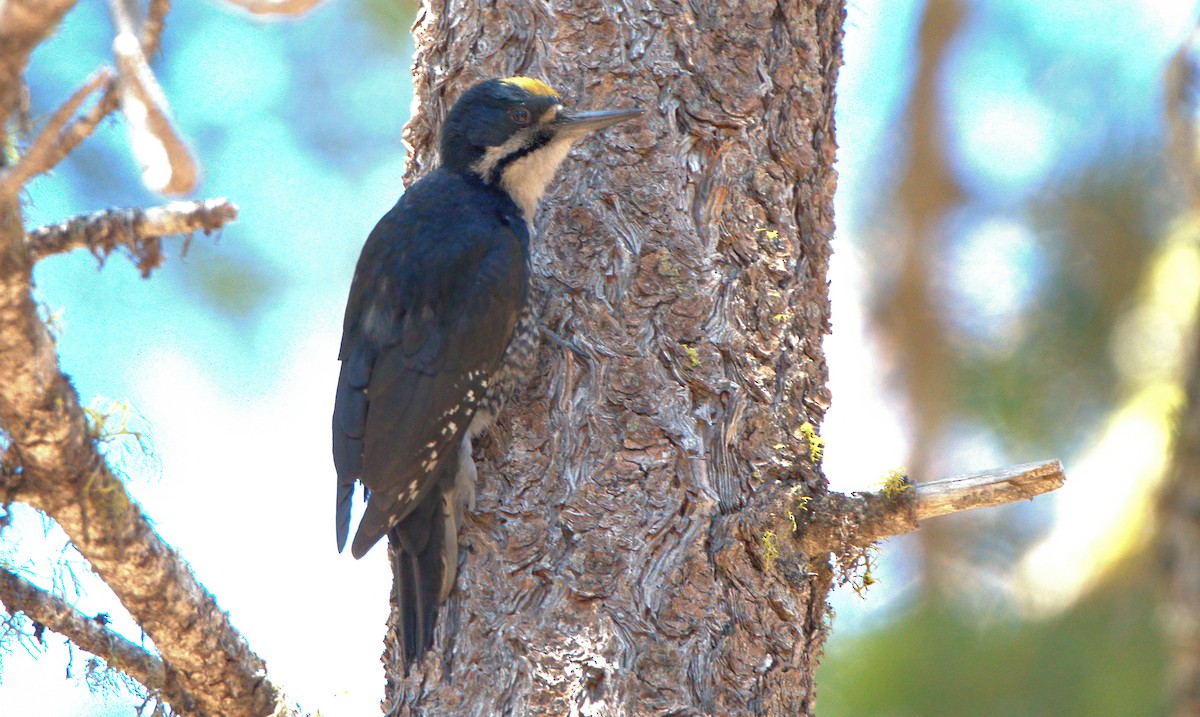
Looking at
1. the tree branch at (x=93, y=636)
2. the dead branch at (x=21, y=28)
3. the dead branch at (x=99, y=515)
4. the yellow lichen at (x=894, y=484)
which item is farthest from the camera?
the yellow lichen at (x=894, y=484)

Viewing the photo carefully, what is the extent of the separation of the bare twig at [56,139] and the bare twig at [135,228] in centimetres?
14

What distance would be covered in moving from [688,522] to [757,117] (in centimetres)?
102

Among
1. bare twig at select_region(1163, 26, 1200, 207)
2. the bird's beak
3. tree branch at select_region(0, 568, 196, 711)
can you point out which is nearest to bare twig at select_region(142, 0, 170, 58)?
tree branch at select_region(0, 568, 196, 711)

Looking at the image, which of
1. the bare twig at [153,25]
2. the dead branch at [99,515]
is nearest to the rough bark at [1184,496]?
the dead branch at [99,515]

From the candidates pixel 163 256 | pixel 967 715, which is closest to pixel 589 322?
pixel 163 256

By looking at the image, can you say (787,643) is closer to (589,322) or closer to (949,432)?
(589,322)

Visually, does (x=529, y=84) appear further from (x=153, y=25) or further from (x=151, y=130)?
(x=151, y=130)

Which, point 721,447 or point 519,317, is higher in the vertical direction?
point 519,317

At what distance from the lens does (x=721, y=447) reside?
267 centimetres

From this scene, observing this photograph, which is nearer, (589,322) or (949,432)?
(589,322)

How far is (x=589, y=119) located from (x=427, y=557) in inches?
42.5

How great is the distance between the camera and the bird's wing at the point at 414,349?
9.28 feet

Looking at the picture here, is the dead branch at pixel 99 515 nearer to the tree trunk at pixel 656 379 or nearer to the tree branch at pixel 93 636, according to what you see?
the tree branch at pixel 93 636

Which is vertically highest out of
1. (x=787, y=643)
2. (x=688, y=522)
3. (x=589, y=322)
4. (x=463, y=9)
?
(x=463, y=9)
